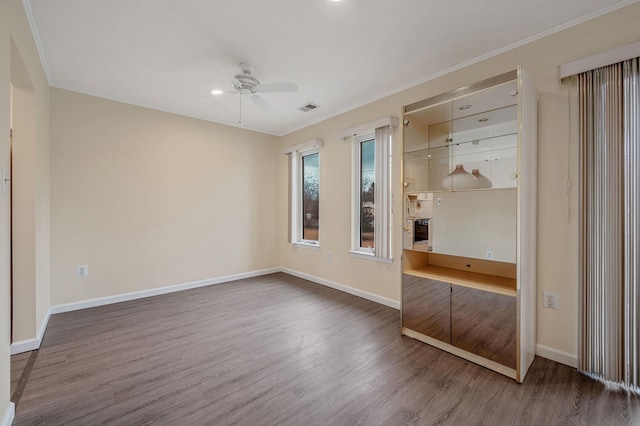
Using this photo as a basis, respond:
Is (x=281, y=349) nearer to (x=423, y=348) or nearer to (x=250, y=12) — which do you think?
(x=423, y=348)

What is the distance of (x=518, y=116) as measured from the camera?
2.11 metres

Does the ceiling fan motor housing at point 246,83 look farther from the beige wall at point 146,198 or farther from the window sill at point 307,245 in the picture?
the window sill at point 307,245

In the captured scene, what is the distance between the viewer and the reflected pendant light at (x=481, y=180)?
2352 mm

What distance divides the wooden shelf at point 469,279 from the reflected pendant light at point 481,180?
0.83 metres

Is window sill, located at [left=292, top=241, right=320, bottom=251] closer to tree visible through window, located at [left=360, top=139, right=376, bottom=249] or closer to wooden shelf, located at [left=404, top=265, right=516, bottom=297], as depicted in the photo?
tree visible through window, located at [left=360, top=139, right=376, bottom=249]

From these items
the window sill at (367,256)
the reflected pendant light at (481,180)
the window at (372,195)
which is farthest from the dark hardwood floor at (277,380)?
the reflected pendant light at (481,180)

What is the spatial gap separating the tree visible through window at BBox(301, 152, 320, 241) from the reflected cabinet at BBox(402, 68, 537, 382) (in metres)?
2.32

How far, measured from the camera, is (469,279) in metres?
2.47

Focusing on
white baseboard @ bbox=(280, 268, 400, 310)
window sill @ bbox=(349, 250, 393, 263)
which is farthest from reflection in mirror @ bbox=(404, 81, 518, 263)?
white baseboard @ bbox=(280, 268, 400, 310)

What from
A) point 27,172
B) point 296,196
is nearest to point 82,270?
point 27,172

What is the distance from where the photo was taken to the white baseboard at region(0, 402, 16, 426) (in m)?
1.53

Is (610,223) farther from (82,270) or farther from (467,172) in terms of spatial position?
(82,270)

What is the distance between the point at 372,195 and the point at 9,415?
12.5 feet

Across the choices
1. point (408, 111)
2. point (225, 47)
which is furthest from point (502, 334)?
point (225, 47)
